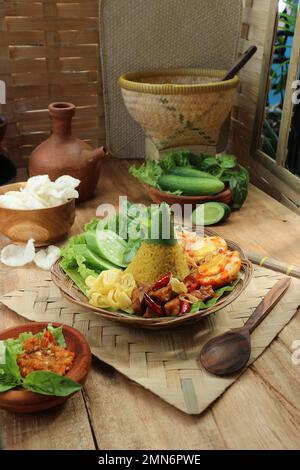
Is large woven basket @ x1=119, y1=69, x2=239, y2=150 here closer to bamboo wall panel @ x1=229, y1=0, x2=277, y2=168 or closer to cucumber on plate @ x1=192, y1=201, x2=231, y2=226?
bamboo wall panel @ x1=229, y1=0, x2=277, y2=168

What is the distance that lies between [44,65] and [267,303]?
1.26 metres

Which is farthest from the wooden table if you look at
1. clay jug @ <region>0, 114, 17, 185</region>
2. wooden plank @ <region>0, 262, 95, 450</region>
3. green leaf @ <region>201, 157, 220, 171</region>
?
clay jug @ <region>0, 114, 17, 185</region>

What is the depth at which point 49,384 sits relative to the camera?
743 mm

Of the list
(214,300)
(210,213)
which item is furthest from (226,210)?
(214,300)

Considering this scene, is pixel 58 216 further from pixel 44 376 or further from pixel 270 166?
pixel 270 166

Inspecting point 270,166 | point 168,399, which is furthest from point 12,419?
point 270,166

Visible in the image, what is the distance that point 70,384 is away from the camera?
75 centimetres

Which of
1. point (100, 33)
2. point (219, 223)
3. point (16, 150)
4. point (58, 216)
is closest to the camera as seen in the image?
point (58, 216)

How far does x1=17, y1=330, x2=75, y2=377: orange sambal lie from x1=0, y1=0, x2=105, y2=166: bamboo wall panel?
1.23 m

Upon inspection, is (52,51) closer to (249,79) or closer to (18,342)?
(249,79)

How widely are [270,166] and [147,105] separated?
49 cm

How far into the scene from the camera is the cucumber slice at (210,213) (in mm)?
1479

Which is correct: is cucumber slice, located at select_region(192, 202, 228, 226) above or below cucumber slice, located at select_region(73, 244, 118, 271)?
below

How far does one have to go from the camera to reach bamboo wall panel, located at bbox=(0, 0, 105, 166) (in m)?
1.77
